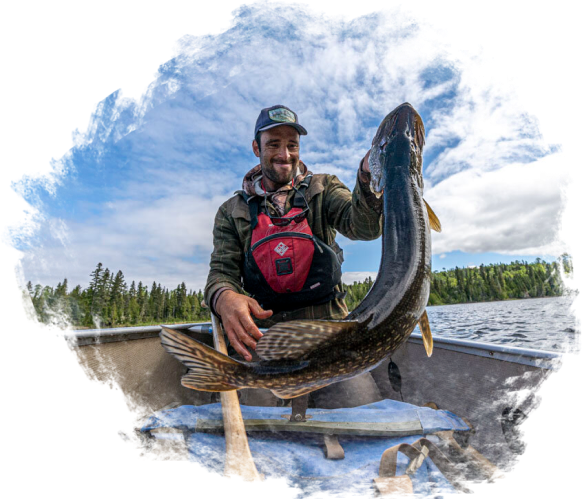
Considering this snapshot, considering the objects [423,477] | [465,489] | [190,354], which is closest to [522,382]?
[465,489]

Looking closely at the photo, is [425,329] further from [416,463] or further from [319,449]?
[319,449]

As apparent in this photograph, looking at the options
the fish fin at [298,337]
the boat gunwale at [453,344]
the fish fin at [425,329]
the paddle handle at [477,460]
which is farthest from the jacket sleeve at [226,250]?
the paddle handle at [477,460]

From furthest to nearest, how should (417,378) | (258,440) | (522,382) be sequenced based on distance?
(417,378), (522,382), (258,440)

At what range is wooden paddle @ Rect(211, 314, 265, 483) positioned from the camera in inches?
75.8

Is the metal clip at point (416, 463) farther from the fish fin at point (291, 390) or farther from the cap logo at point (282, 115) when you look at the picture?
the cap logo at point (282, 115)

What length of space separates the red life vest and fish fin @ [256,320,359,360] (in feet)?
4.77

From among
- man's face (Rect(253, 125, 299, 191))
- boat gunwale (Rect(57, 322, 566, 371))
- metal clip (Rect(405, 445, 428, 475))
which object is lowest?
metal clip (Rect(405, 445, 428, 475))

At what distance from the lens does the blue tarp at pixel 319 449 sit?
185cm

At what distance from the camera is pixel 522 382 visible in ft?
7.91

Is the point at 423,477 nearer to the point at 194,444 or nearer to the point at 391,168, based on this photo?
the point at 194,444

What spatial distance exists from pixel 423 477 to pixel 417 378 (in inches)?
81.7

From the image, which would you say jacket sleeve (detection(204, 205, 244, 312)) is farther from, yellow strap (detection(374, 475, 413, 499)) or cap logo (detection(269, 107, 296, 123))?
yellow strap (detection(374, 475, 413, 499))

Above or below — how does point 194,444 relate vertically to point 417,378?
above

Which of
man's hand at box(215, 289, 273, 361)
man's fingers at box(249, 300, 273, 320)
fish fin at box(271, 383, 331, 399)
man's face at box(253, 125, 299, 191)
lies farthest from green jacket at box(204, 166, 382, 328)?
fish fin at box(271, 383, 331, 399)
